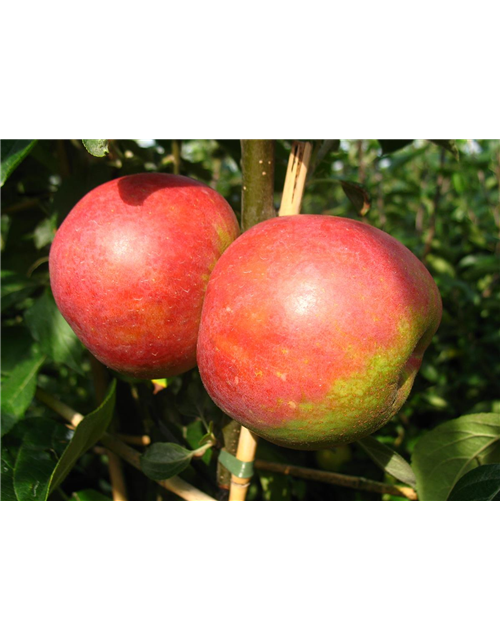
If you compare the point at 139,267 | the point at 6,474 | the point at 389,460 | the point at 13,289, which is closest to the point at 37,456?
the point at 6,474

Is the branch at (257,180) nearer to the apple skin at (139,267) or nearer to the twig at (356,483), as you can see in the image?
the apple skin at (139,267)

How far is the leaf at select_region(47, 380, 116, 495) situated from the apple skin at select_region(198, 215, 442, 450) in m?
0.19

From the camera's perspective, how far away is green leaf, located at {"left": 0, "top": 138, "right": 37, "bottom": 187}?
28.9 inches

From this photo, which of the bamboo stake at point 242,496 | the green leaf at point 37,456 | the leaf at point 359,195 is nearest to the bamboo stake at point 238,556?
the bamboo stake at point 242,496

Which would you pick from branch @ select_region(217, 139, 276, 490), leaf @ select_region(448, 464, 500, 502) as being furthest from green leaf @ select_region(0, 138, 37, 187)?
leaf @ select_region(448, 464, 500, 502)

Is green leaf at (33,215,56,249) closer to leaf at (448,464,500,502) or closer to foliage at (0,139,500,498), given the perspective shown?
foliage at (0,139,500,498)

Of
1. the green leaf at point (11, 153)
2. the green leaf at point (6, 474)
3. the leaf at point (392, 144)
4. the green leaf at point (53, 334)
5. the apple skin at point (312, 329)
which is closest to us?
the apple skin at point (312, 329)

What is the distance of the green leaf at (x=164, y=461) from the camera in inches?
32.4

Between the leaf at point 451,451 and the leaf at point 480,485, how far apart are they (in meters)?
0.06

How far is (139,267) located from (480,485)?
21.2 inches

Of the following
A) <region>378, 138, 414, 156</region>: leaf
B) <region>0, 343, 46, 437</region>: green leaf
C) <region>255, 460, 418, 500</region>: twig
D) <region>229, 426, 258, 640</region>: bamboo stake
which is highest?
<region>378, 138, 414, 156</region>: leaf

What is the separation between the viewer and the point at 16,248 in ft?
4.20

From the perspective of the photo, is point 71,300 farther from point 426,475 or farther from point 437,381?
point 437,381

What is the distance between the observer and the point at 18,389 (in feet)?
2.97
